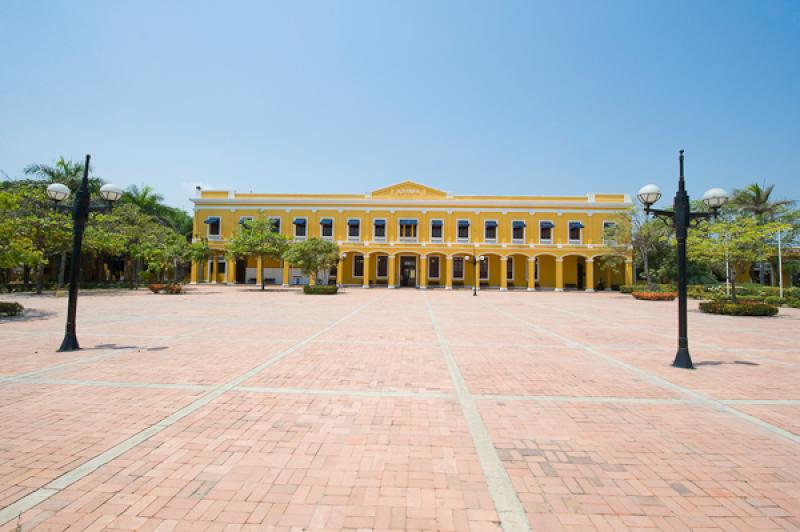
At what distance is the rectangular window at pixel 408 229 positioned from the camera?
33.3 metres

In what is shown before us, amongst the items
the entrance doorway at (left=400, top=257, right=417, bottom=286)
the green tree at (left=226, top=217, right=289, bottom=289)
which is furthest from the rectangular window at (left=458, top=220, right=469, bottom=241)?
the green tree at (left=226, top=217, right=289, bottom=289)

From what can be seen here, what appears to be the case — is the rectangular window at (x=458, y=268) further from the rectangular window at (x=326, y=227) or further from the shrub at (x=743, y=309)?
the shrub at (x=743, y=309)

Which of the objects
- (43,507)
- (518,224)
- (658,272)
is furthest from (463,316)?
(658,272)

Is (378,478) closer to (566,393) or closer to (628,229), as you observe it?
(566,393)

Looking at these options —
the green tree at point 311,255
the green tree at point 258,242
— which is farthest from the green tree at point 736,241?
the green tree at point 258,242

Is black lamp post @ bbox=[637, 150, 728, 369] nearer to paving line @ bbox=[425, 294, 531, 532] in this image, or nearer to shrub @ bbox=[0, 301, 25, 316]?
paving line @ bbox=[425, 294, 531, 532]

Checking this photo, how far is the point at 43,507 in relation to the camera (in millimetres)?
2410

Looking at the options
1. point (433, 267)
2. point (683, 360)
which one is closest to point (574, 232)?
point (433, 267)

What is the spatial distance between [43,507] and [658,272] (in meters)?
35.4

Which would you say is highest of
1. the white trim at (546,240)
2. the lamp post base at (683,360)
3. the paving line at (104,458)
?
the white trim at (546,240)

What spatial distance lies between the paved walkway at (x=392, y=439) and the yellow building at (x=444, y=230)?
84.8ft

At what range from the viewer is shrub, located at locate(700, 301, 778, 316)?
14690 millimetres

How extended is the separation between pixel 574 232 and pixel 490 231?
7.46m

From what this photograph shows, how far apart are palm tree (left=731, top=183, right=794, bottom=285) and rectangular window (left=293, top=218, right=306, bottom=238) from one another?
3543 cm
